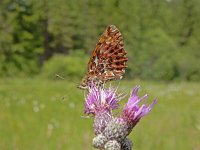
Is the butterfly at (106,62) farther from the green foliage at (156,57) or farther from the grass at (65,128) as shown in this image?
the green foliage at (156,57)

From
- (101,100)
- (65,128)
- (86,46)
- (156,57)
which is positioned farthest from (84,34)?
(101,100)

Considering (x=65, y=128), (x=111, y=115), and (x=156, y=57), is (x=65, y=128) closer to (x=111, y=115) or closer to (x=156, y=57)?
(x=111, y=115)

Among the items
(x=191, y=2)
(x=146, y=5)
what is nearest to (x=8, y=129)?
(x=146, y=5)

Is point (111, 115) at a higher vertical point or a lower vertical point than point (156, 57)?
higher

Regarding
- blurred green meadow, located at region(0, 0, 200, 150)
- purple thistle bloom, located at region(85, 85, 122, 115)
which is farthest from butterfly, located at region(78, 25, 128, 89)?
blurred green meadow, located at region(0, 0, 200, 150)

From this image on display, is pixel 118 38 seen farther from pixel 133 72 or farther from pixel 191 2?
pixel 191 2

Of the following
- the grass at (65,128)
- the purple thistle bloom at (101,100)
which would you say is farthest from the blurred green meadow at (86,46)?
the purple thistle bloom at (101,100)

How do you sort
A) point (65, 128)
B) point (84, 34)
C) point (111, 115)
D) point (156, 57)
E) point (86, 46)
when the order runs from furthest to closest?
point (156, 57), point (84, 34), point (86, 46), point (65, 128), point (111, 115)
